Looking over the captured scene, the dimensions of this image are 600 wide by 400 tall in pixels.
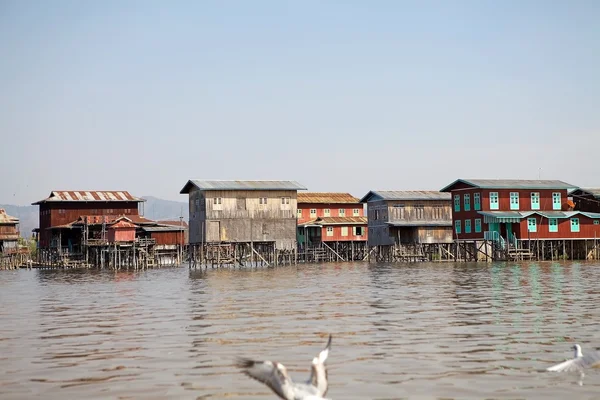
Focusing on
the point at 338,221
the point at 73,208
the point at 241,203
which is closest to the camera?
the point at 241,203

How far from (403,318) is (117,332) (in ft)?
24.9

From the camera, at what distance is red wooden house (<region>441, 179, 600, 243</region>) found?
65625mm

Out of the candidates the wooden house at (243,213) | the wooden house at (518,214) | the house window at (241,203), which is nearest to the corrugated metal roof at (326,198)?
the wooden house at (243,213)

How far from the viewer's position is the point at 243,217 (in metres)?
70.8

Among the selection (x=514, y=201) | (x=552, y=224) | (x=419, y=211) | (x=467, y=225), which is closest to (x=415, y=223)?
(x=419, y=211)

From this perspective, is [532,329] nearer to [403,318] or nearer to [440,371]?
[403,318]

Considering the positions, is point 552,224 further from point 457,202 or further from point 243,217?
point 243,217

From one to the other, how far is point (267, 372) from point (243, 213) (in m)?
61.6

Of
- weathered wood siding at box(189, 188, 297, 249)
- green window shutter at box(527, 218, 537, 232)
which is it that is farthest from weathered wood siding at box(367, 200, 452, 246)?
green window shutter at box(527, 218, 537, 232)

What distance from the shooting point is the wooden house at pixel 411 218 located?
77125 millimetres

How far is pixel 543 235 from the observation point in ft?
216

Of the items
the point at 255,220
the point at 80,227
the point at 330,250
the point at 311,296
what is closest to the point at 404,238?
the point at 330,250

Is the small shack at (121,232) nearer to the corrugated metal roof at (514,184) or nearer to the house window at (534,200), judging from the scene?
the corrugated metal roof at (514,184)

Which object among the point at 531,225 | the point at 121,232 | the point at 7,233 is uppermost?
the point at 7,233
